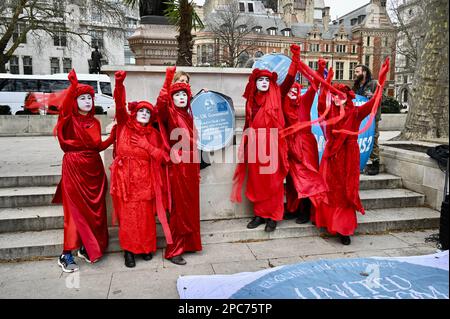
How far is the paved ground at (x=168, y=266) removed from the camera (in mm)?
3565

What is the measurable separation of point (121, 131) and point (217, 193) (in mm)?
1624

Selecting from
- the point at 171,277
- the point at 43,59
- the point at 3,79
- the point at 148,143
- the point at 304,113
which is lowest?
the point at 171,277

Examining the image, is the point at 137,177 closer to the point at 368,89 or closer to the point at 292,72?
the point at 292,72

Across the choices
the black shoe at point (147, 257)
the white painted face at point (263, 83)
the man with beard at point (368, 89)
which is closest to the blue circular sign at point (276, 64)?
the white painted face at point (263, 83)

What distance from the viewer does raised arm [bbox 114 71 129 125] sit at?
369cm

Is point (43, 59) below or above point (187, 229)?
above

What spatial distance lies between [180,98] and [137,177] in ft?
3.06

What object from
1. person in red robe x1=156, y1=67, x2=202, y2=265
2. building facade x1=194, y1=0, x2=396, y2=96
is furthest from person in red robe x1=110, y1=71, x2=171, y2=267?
building facade x1=194, y1=0, x2=396, y2=96

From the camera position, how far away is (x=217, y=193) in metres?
5.03

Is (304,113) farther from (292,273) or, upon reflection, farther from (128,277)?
(128,277)

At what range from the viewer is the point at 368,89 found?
5.97 m

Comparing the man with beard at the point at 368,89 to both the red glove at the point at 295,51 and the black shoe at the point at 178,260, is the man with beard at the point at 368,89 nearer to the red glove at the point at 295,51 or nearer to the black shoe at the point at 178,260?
the red glove at the point at 295,51

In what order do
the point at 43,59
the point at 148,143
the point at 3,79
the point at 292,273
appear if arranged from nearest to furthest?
the point at 292,273
the point at 148,143
the point at 3,79
the point at 43,59
